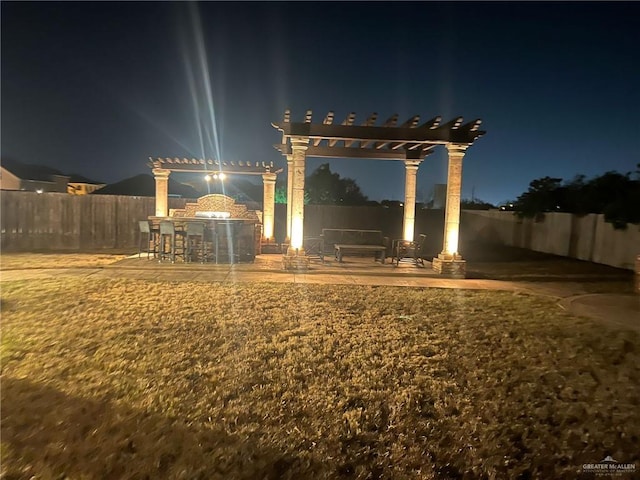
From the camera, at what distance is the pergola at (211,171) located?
14555mm

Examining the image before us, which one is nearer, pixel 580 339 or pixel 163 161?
pixel 580 339

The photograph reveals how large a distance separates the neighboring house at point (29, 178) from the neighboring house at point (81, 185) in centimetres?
148

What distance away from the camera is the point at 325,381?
13.0 ft

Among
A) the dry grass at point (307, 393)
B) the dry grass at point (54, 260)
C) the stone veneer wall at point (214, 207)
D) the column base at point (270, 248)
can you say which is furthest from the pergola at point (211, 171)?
the dry grass at point (307, 393)

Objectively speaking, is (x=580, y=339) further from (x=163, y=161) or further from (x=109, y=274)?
(x=163, y=161)

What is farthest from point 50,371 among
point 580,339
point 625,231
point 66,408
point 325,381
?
point 625,231

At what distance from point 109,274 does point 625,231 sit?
13702 millimetres

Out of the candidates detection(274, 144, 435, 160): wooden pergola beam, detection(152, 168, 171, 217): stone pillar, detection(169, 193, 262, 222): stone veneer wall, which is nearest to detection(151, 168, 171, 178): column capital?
detection(152, 168, 171, 217): stone pillar

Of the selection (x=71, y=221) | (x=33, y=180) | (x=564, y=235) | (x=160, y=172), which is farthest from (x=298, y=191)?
(x=33, y=180)

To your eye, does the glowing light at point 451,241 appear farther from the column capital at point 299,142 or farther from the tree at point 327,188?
the tree at point 327,188

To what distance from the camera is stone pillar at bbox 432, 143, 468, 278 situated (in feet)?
32.5

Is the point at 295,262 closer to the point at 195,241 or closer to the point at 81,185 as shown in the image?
the point at 195,241

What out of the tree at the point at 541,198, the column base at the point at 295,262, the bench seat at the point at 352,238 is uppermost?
the tree at the point at 541,198

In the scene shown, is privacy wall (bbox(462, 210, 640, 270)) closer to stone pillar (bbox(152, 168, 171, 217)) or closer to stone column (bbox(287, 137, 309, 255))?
stone column (bbox(287, 137, 309, 255))
